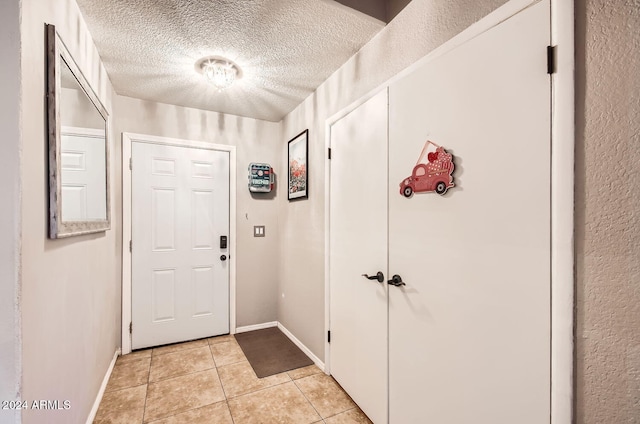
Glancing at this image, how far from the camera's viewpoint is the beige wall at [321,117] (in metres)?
1.35

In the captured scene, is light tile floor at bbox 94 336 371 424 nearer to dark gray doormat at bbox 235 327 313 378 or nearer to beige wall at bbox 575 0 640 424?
dark gray doormat at bbox 235 327 313 378

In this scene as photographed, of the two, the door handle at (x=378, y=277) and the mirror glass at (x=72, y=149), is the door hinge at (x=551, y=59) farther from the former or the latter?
the mirror glass at (x=72, y=149)

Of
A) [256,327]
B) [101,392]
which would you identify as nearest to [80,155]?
[101,392]

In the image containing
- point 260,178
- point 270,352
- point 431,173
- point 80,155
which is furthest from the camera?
point 260,178

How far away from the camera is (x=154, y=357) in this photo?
257 cm

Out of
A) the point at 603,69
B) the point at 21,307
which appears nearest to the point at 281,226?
the point at 21,307

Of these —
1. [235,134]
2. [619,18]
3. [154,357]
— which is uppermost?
[235,134]

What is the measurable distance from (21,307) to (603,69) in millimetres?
1952

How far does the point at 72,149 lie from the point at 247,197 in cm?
188

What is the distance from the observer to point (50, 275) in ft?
3.73

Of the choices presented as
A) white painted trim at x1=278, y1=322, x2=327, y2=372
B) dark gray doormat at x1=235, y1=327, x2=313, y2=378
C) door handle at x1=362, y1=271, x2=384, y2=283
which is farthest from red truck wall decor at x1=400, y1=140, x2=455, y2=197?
dark gray doormat at x1=235, y1=327, x2=313, y2=378

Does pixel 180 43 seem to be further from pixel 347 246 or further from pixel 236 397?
pixel 236 397

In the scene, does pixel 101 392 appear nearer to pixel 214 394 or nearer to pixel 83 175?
pixel 214 394

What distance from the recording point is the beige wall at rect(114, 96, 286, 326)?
114 inches
